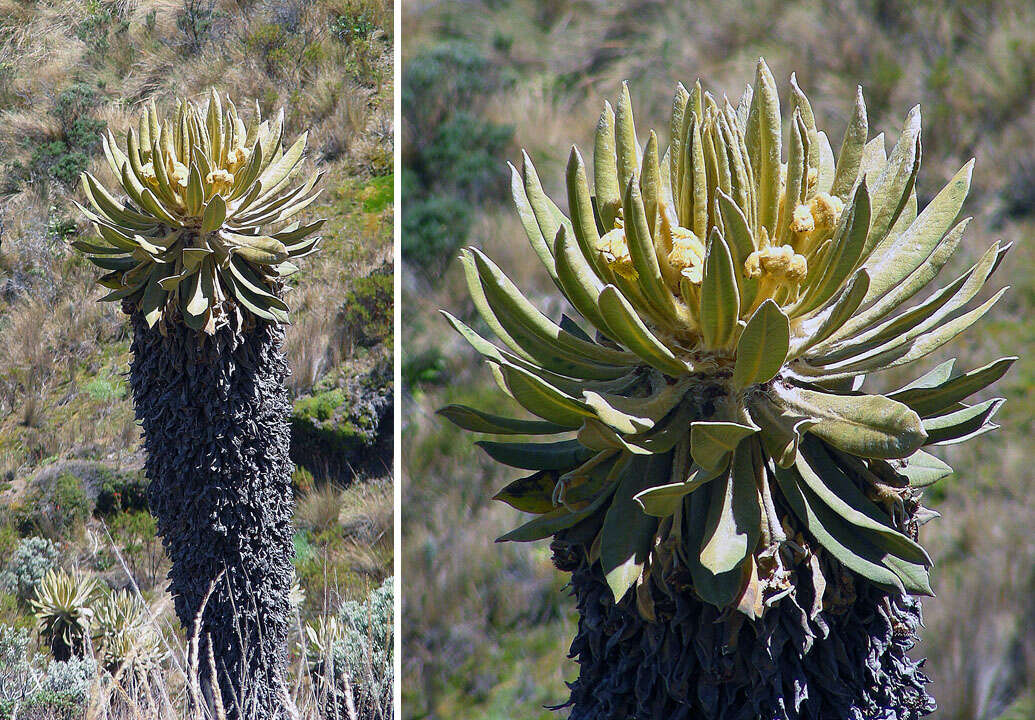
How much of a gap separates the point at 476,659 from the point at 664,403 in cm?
154

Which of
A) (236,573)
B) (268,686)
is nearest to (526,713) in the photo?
(268,686)

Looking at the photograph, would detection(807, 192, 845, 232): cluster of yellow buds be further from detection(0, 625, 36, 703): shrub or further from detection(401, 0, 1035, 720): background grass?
detection(0, 625, 36, 703): shrub

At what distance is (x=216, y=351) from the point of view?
4.97 feet

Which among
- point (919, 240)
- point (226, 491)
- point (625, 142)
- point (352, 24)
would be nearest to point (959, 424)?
point (919, 240)

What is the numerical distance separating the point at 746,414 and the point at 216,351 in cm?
108

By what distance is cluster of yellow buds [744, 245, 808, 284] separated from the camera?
651 mm

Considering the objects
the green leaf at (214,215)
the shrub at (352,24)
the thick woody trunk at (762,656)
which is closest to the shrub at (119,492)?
the green leaf at (214,215)

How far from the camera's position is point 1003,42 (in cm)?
200

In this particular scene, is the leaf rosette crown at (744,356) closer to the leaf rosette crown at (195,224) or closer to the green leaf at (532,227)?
the green leaf at (532,227)

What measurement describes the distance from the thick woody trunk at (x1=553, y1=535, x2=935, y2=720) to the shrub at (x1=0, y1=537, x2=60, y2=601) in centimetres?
131

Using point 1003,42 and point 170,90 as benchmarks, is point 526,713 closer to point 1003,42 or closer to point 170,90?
point 170,90

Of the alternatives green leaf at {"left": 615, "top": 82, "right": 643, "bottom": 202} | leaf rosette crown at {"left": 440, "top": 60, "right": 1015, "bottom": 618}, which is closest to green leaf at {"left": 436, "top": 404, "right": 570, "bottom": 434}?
leaf rosette crown at {"left": 440, "top": 60, "right": 1015, "bottom": 618}

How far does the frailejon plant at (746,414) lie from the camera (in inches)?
25.4

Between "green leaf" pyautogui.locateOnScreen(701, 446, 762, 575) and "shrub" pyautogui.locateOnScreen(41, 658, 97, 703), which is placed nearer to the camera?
"green leaf" pyautogui.locateOnScreen(701, 446, 762, 575)
